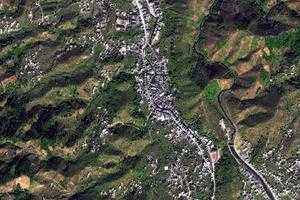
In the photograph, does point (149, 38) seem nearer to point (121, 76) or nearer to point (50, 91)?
point (121, 76)

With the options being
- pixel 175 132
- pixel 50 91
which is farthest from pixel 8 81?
pixel 175 132

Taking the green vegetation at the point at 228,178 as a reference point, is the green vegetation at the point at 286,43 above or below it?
above

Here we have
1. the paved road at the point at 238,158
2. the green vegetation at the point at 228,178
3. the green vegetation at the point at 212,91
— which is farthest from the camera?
the green vegetation at the point at 212,91

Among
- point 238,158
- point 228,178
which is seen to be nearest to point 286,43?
point 238,158

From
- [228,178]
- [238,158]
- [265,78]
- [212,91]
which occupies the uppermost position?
[265,78]

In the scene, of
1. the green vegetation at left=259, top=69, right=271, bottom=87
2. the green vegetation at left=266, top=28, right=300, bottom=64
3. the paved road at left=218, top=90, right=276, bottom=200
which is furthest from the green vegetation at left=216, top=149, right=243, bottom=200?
the green vegetation at left=266, top=28, right=300, bottom=64

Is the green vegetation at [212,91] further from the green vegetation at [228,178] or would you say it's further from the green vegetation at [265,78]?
the green vegetation at [228,178]

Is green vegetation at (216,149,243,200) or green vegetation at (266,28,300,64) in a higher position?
green vegetation at (266,28,300,64)

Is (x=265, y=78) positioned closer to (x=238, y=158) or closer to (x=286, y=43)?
(x=286, y=43)

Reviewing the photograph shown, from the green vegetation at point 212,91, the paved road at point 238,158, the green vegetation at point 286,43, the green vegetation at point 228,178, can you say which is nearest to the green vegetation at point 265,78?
the green vegetation at point 286,43

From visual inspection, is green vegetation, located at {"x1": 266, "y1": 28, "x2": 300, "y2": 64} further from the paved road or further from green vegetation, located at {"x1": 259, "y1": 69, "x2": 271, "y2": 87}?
the paved road

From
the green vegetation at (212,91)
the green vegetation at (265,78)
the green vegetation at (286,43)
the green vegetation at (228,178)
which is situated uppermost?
the green vegetation at (286,43)
